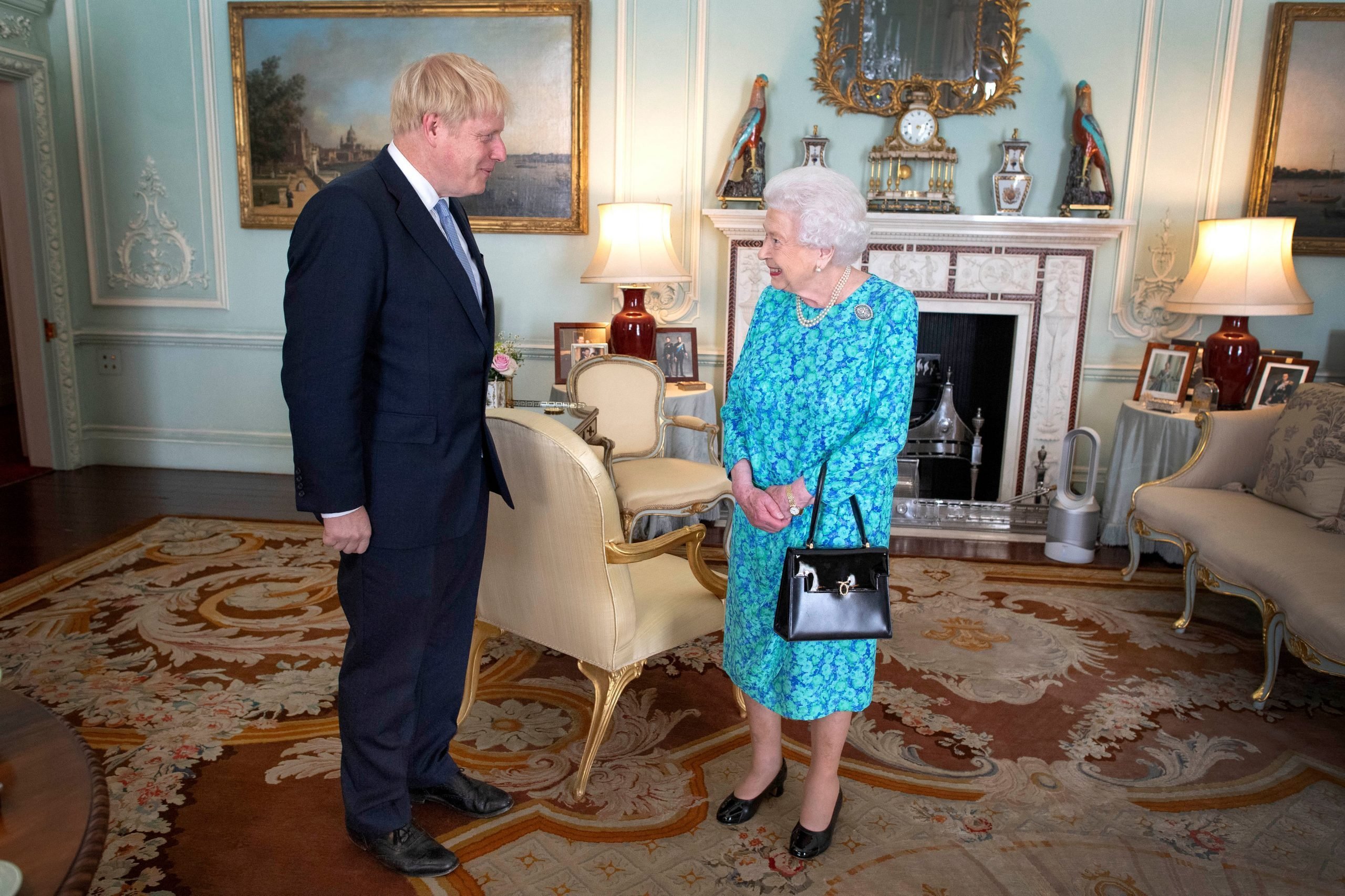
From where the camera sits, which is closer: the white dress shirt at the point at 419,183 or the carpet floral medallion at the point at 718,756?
the white dress shirt at the point at 419,183

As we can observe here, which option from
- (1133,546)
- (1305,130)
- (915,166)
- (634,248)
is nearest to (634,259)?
(634,248)

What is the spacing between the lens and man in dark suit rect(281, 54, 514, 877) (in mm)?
1714

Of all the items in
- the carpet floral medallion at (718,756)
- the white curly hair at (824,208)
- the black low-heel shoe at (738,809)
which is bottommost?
the carpet floral medallion at (718,756)

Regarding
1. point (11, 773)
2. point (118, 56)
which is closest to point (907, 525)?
point (11, 773)

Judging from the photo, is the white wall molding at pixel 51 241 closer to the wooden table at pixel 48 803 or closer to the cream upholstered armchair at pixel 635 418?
the cream upholstered armchair at pixel 635 418

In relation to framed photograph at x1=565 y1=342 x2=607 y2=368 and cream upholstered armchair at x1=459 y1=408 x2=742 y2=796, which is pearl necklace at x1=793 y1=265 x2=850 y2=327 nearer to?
cream upholstered armchair at x1=459 y1=408 x2=742 y2=796

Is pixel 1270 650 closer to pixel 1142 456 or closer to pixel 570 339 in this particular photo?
pixel 1142 456

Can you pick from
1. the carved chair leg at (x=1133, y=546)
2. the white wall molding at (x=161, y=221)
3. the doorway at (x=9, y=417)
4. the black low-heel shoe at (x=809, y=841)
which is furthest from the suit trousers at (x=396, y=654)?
the doorway at (x=9, y=417)

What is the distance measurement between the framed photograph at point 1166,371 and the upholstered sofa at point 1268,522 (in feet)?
2.30

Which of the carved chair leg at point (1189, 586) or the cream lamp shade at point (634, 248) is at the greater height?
the cream lamp shade at point (634, 248)

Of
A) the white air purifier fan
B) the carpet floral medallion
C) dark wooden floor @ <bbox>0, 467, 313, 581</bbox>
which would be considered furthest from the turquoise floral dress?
dark wooden floor @ <bbox>0, 467, 313, 581</bbox>

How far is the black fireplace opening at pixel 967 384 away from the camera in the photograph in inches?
200

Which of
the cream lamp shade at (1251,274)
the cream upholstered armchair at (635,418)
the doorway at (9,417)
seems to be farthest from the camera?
the doorway at (9,417)

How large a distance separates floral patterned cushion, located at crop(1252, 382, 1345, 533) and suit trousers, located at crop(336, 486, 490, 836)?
2892 mm
